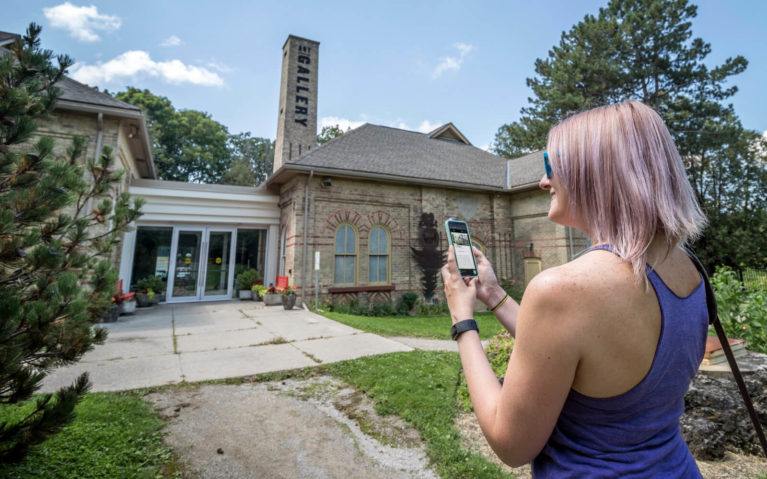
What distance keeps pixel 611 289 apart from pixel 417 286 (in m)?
12.4

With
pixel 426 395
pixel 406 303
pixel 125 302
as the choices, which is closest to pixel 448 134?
pixel 406 303

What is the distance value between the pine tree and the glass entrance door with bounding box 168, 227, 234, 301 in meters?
11.2

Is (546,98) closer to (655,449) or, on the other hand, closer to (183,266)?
Answer: (183,266)

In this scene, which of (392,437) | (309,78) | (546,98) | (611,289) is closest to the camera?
(611,289)

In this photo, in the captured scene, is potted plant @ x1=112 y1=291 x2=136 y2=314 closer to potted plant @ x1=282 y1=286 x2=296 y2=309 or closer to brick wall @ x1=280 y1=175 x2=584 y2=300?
potted plant @ x1=282 y1=286 x2=296 y2=309

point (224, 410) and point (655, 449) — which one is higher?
point (655, 449)

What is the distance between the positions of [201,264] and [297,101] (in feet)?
36.3

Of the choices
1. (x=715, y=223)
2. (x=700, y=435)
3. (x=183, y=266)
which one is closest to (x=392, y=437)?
(x=700, y=435)

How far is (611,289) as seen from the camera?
771 millimetres

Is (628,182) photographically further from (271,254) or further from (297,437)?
A: (271,254)

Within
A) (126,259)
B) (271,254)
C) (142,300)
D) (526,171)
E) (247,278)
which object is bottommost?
(142,300)

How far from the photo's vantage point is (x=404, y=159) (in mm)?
14516

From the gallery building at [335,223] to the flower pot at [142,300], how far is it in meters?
0.78

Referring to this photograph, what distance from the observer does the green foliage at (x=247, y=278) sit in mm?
12961
